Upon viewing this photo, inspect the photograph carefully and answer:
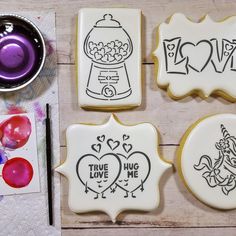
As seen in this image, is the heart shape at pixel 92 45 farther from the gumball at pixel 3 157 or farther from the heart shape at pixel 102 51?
the gumball at pixel 3 157

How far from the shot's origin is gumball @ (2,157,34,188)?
2.79 feet

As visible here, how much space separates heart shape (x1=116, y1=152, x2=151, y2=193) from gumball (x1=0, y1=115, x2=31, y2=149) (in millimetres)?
191

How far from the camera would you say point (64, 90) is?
2.85 ft

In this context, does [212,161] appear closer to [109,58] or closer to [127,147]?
[127,147]

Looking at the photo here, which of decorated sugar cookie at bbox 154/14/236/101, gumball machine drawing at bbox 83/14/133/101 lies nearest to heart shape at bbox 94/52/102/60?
gumball machine drawing at bbox 83/14/133/101

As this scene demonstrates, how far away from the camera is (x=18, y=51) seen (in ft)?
2.73

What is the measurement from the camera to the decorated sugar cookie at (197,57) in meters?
0.84

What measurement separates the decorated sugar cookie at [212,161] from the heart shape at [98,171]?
0.43 feet

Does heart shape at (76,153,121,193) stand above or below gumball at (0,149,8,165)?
below

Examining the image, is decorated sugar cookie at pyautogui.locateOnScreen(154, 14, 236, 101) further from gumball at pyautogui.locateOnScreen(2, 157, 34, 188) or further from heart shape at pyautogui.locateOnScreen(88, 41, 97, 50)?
gumball at pyautogui.locateOnScreen(2, 157, 34, 188)

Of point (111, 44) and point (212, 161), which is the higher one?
point (111, 44)

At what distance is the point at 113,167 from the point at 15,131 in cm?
20

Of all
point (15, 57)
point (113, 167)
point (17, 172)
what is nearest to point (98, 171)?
point (113, 167)

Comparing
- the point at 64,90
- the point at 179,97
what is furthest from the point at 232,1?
the point at 64,90
